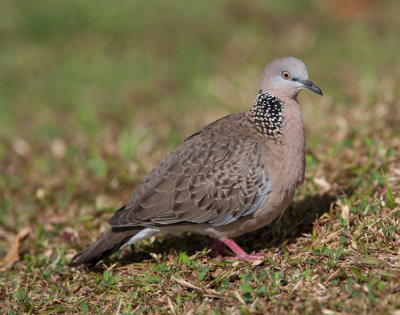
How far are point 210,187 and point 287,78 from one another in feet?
3.74

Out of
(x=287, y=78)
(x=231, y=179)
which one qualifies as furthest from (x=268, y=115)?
(x=231, y=179)

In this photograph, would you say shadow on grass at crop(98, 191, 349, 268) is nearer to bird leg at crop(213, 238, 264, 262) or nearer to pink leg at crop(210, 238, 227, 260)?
pink leg at crop(210, 238, 227, 260)

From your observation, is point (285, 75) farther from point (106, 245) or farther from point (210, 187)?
point (106, 245)

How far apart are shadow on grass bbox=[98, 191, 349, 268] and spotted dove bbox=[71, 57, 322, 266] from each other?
26cm

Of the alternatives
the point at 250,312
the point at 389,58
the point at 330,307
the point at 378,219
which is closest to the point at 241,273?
the point at 250,312

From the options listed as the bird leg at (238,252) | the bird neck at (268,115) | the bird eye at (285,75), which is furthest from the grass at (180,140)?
the bird eye at (285,75)

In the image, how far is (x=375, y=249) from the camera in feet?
12.5

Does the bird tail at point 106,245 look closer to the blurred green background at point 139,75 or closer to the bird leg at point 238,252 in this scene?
the bird leg at point 238,252

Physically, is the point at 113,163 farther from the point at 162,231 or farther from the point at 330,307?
the point at 330,307

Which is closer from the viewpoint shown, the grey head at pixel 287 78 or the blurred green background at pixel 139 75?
the grey head at pixel 287 78

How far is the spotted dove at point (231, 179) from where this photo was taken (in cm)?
412

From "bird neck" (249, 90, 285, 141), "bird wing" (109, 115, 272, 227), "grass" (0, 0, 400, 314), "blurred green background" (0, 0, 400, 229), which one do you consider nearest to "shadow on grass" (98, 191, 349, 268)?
"grass" (0, 0, 400, 314)

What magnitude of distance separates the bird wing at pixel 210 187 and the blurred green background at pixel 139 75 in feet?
4.32

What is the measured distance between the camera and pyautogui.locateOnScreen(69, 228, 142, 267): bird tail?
437cm
